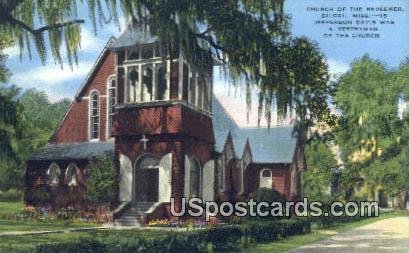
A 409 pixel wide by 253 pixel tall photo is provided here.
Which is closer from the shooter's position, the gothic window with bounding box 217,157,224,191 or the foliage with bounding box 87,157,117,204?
the foliage with bounding box 87,157,117,204

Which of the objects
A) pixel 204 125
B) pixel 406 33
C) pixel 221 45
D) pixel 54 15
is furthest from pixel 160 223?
pixel 406 33

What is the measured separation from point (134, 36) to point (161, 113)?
6.81 ft

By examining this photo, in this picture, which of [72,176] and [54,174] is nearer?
[72,176]

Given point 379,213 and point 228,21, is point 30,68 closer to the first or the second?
point 228,21

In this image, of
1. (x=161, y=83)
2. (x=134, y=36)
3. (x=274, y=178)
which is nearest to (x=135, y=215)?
(x=161, y=83)

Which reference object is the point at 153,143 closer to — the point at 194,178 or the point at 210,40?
the point at 194,178

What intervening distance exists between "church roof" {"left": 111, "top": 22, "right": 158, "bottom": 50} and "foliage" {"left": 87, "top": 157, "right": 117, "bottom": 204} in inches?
116

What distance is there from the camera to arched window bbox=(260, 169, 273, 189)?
1456 centimetres

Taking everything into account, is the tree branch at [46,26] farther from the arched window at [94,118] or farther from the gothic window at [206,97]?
the gothic window at [206,97]

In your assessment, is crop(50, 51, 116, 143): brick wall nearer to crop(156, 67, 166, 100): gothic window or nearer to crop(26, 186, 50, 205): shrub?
crop(156, 67, 166, 100): gothic window

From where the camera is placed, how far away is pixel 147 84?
47.3 ft

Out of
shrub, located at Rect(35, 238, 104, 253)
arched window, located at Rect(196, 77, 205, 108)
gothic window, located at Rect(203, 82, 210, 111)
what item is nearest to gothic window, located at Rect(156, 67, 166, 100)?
arched window, located at Rect(196, 77, 205, 108)

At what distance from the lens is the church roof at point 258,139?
46.3 feet

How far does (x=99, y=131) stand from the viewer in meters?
15.7
